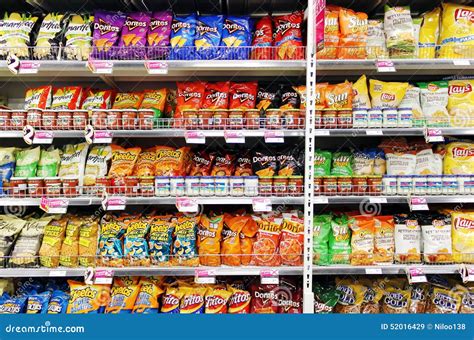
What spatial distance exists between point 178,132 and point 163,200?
416 millimetres

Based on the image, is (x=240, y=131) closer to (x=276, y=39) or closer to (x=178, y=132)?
(x=178, y=132)

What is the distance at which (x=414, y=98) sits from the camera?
2277mm

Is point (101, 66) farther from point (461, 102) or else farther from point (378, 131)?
point (461, 102)

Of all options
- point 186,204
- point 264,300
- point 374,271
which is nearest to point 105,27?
point 186,204

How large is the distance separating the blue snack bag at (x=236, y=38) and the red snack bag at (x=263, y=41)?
38 millimetres

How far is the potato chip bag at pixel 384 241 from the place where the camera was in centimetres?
223

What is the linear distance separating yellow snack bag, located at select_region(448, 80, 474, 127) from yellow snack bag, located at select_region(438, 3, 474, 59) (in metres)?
0.18

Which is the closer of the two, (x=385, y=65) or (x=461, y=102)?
(x=385, y=65)

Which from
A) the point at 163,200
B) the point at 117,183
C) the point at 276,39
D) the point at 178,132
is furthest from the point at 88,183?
the point at 276,39

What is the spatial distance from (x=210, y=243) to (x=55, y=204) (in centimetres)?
95

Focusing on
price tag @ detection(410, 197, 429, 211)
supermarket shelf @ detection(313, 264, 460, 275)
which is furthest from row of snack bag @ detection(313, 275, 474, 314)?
price tag @ detection(410, 197, 429, 211)

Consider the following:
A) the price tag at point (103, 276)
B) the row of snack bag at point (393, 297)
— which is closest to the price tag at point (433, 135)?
the row of snack bag at point (393, 297)

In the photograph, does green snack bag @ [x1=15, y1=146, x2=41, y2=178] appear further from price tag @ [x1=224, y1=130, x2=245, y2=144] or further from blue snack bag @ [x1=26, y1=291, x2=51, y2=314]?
price tag @ [x1=224, y1=130, x2=245, y2=144]

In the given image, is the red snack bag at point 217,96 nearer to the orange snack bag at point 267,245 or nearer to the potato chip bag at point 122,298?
the orange snack bag at point 267,245
